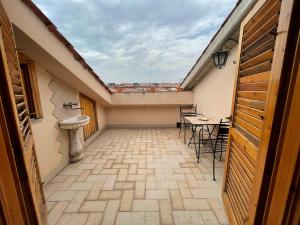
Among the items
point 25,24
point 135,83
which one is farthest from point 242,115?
point 135,83

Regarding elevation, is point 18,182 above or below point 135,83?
below

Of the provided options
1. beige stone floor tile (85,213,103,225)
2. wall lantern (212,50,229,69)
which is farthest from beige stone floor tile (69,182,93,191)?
wall lantern (212,50,229,69)

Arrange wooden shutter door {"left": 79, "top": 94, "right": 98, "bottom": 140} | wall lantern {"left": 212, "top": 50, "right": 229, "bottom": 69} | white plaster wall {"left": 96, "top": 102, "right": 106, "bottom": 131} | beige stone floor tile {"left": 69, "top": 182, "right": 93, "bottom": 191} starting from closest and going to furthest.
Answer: beige stone floor tile {"left": 69, "top": 182, "right": 93, "bottom": 191}
wall lantern {"left": 212, "top": 50, "right": 229, "bottom": 69}
wooden shutter door {"left": 79, "top": 94, "right": 98, "bottom": 140}
white plaster wall {"left": 96, "top": 102, "right": 106, "bottom": 131}

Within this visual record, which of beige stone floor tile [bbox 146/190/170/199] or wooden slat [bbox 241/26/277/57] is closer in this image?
wooden slat [bbox 241/26/277/57]

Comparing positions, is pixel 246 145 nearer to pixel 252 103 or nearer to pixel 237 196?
pixel 252 103

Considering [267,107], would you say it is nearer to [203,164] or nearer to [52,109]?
[203,164]

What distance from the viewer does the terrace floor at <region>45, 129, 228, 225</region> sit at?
1418mm

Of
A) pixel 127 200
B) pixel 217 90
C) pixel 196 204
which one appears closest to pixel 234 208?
pixel 196 204

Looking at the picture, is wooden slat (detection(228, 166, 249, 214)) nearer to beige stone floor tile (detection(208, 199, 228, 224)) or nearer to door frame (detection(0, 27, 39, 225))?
beige stone floor tile (detection(208, 199, 228, 224))

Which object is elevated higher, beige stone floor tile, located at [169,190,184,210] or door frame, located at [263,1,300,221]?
door frame, located at [263,1,300,221]

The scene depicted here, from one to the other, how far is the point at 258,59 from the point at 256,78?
127 mm

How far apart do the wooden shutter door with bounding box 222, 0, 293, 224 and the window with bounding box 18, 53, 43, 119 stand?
→ 2437mm

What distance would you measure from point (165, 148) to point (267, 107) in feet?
8.69

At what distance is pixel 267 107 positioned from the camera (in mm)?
743
